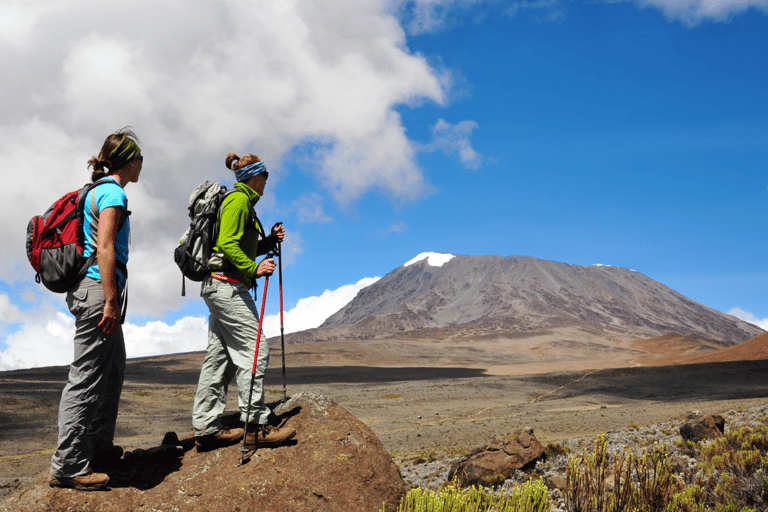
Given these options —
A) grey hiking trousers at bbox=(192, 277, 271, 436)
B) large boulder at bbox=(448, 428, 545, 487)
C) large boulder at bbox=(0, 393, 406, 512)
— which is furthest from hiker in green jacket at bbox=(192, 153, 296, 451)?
large boulder at bbox=(448, 428, 545, 487)

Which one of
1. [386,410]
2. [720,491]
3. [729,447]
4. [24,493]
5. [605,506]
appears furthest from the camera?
[386,410]

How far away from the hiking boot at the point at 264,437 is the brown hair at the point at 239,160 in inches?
74.8

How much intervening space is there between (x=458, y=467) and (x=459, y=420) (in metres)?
10.9

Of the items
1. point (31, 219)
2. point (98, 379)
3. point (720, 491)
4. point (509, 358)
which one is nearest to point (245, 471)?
point (98, 379)

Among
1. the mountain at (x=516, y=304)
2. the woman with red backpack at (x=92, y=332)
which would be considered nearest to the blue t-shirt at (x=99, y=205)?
the woman with red backpack at (x=92, y=332)

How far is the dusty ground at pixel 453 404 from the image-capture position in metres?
13.6

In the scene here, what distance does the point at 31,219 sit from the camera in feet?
10.8

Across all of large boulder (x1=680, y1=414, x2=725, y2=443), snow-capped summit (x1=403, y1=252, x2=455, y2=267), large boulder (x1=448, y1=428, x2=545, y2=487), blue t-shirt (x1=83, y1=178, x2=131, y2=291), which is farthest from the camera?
snow-capped summit (x1=403, y1=252, x2=455, y2=267)

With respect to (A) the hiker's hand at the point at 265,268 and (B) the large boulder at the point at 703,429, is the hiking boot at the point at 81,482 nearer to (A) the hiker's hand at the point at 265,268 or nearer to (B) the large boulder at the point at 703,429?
(A) the hiker's hand at the point at 265,268

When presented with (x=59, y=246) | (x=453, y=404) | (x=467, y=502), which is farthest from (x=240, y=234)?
(x=453, y=404)

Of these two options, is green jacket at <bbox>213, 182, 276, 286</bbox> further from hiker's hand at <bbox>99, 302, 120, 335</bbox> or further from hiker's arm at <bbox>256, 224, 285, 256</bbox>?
hiker's hand at <bbox>99, 302, 120, 335</bbox>

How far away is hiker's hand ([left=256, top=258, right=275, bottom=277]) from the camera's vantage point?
3660mm

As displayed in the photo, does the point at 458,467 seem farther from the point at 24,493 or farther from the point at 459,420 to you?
the point at 459,420

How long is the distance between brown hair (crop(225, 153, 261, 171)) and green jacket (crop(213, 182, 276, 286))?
0.16 meters
